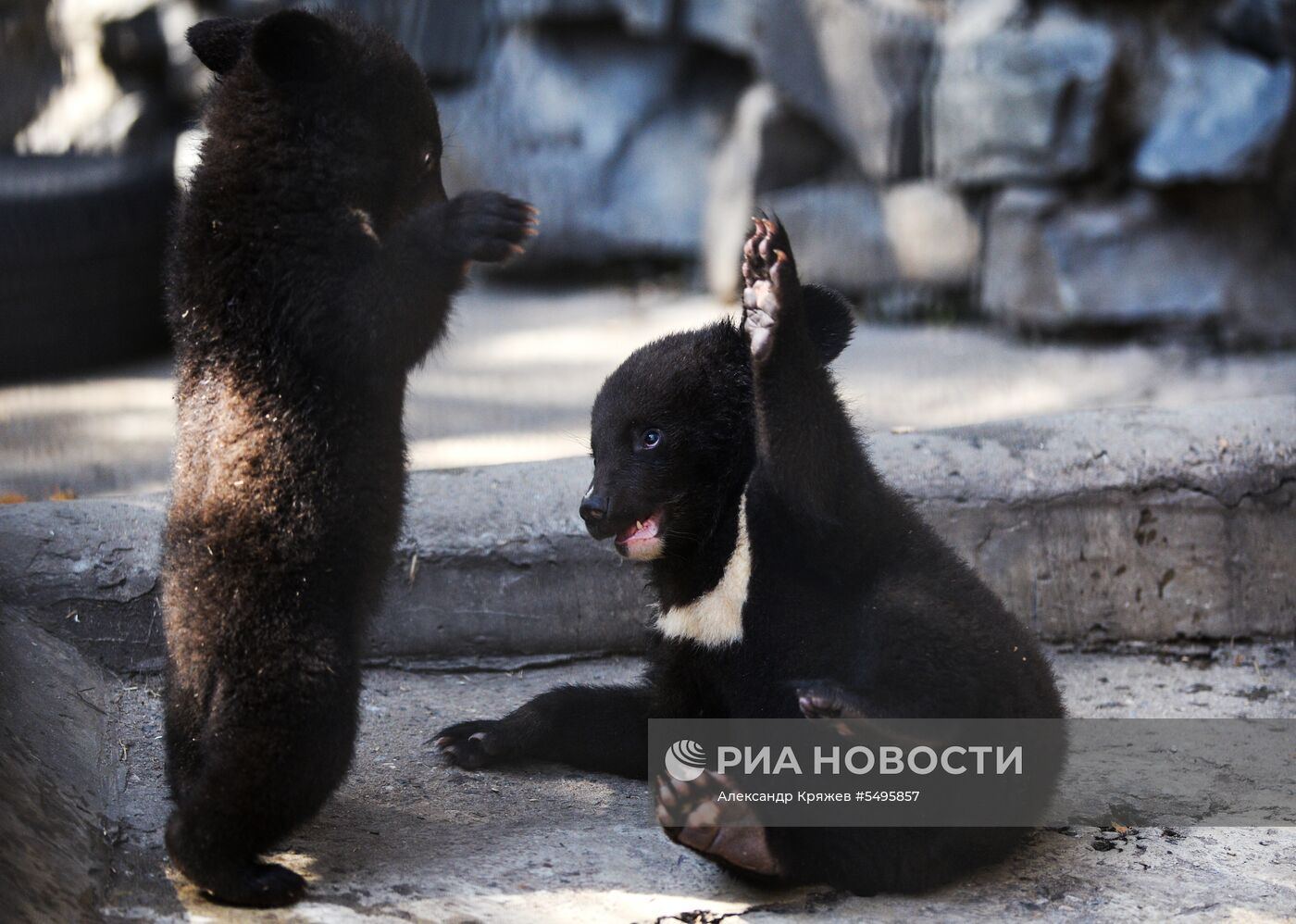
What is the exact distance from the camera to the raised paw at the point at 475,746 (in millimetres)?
3494

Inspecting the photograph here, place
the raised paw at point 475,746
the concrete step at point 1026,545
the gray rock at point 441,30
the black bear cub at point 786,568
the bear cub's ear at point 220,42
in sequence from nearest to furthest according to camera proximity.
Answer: the black bear cub at point 786,568 → the bear cub's ear at point 220,42 → the raised paw at point 475,746 → the concrete step at point 1026,545 → the gray rock at point 441,30

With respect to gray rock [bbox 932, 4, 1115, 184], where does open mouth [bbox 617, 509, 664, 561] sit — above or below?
below

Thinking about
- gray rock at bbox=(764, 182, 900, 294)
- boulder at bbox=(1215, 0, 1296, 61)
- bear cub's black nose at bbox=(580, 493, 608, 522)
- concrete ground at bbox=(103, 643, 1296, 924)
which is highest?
boulder at bbox=(1215, 0, 1296, 61)

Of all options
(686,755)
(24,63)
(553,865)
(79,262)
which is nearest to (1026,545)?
(686,755)

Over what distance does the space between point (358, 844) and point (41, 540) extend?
150 centimetres

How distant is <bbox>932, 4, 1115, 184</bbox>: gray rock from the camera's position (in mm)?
7359

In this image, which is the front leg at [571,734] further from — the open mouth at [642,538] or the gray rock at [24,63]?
the gray rock at [24,63]

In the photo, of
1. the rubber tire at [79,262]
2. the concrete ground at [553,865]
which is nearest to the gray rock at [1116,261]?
the rubber tire at [79,262]

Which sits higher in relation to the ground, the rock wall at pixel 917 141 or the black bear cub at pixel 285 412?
the rock wall at pixel 917 141

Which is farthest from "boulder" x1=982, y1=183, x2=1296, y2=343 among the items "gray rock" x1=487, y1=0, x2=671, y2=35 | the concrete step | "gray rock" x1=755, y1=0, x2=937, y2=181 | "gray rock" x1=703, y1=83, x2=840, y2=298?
the concrete step

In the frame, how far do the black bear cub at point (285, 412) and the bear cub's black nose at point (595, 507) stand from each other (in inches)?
15.2

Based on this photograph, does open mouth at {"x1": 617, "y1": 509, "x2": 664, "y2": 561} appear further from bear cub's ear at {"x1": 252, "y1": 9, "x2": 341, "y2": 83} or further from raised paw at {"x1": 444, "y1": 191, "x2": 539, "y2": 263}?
bear cub's ear at {"x1": 252, "y1": 9, "x2": 341, "y2": 83}

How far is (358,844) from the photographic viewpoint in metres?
3.05

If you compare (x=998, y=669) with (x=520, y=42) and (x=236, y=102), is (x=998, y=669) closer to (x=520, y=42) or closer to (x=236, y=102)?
(x=236, y=102)
